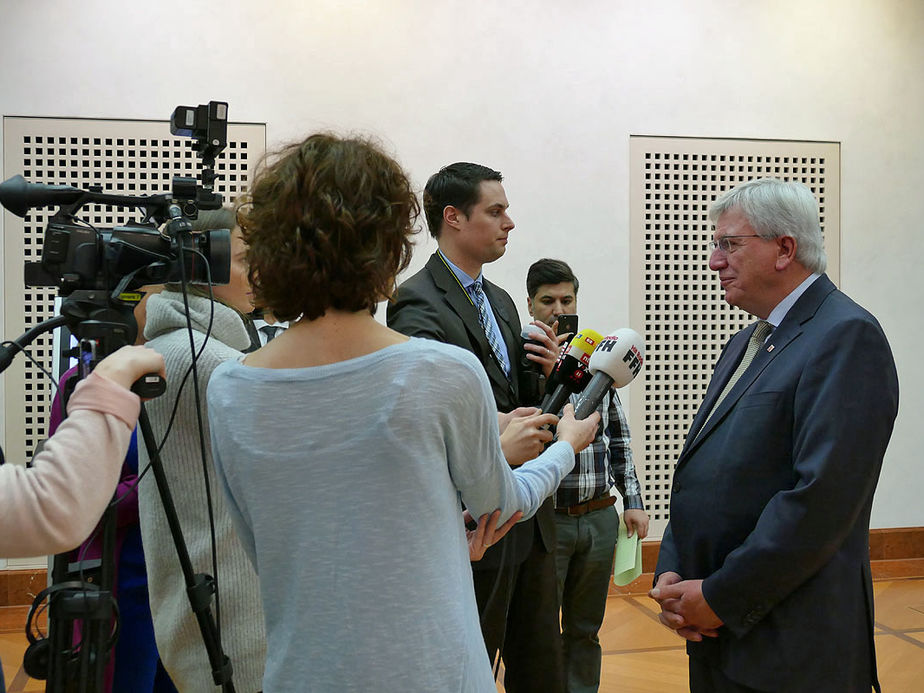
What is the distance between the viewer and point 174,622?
1.84 metres

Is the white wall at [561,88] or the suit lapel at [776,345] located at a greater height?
the white wall at [561,88]

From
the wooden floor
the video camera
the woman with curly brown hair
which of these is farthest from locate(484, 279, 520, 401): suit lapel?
the wooden floor

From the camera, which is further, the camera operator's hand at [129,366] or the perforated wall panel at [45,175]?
the perforated wall panel at [45,175]

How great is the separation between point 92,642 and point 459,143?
384 centimetres

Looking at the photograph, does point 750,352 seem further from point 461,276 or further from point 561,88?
point 561,88

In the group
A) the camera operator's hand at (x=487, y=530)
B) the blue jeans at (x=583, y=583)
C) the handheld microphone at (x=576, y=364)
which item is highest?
the handheld microphone at (x=576, y=364)

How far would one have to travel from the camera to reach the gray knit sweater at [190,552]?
6.05 feet

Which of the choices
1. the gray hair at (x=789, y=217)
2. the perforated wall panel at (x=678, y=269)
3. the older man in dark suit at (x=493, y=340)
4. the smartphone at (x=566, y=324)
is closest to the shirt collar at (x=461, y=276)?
the older man in dark suit at (x=493, y=340)

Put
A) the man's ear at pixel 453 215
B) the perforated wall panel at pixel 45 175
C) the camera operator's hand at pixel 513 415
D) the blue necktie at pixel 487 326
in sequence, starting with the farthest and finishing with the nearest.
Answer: the perforated wall panel at pixel 45 175
the man's ear at pixel 453 215
the blue necktie at pixel 487 326
the camera operator's hand at pixel 513 415

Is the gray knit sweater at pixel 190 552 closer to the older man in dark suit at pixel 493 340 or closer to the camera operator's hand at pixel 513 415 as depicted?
the camera operator's hand at pixel 513 415

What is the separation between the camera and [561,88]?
5047 mm

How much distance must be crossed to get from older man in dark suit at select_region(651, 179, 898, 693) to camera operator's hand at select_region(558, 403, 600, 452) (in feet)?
1.46

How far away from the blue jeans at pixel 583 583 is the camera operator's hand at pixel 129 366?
7.18ft

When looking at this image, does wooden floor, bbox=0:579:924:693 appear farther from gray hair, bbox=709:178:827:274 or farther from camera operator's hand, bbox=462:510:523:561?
camera operator's hand, bbox=462:510:523:561
